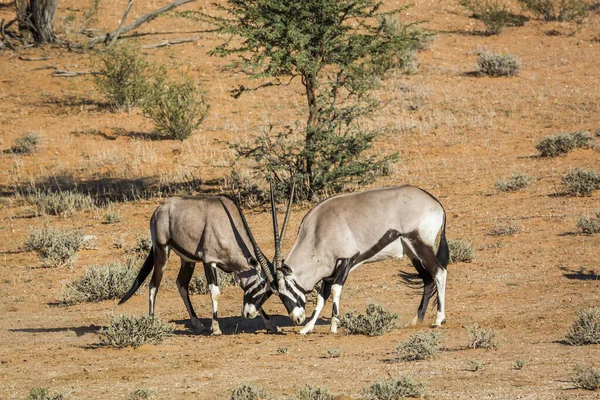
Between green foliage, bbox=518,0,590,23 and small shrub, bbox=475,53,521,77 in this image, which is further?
green foliage, bbox=518,0,590,23

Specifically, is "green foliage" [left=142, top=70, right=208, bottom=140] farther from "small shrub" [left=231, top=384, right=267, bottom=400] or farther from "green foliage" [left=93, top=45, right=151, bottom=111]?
"small shrub" [left=231, top=384, right=267, bottom=400]

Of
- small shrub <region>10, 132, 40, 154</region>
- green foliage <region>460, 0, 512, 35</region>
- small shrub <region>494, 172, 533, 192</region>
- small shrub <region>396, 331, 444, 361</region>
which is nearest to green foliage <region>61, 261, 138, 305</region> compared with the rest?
small shrub <region>396, 331, 444, 361</region>

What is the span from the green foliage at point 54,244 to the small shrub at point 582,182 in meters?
9.79

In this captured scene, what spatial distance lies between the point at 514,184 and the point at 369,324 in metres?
9.24

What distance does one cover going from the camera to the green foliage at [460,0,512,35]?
1394 inches

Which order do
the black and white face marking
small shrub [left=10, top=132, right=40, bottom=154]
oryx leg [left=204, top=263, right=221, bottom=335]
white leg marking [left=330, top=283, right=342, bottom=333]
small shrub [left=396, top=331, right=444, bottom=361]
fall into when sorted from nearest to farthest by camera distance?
small shrub [left=396, top=331, right=444, bottom=361], the black and white face marking, white leg marking [left=330, top=283, right=342, bottom=333], oryx leg [left=204, top=263, right=221, bottom=335], small shrub [left=10, top=132, right=40, bottom=154]

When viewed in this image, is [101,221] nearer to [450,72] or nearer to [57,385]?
[57,385]

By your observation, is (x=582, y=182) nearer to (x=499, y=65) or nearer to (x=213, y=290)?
(x=213, y=290)

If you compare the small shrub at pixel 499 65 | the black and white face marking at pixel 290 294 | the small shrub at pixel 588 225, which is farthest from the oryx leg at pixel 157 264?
the small shrub at pixel 499 65

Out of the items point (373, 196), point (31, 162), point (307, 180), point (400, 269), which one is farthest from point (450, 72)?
point (373, 196)

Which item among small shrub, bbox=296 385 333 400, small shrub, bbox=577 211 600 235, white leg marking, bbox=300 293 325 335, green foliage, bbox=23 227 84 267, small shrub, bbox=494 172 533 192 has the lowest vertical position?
green foliage, bbox=23 227 84 267

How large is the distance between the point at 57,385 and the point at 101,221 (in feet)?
35.4

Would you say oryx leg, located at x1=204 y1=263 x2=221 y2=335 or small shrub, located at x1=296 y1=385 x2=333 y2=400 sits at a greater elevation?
small shrub, located at x1=296 y1=385 x2=333 y2=400

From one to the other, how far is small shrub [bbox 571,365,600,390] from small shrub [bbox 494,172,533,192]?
37.9ft
